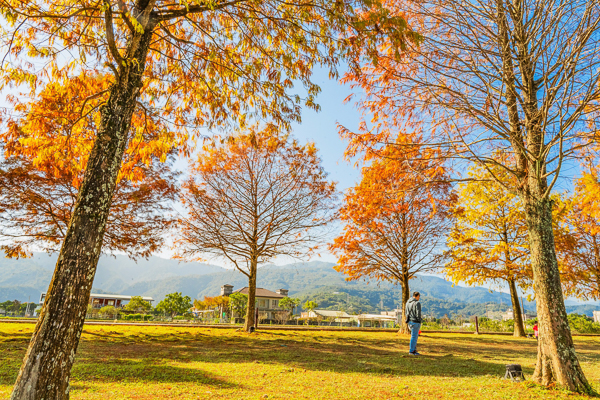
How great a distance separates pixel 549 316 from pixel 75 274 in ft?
21.7

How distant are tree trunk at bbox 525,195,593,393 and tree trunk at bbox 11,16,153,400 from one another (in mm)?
6469

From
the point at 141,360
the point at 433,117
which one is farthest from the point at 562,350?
the point at 141,360

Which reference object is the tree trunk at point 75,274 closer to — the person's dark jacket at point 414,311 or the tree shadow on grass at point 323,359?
the tree shadow on grass at point 323,359

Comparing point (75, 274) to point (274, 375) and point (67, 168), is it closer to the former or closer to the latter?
point (274, 375)

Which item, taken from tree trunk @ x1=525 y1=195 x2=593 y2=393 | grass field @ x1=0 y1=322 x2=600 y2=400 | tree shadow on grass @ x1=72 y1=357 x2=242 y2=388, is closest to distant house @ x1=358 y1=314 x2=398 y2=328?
grass field @ x1=0 y1=322 x2=600 y2=400

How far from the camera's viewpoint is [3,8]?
3.60m

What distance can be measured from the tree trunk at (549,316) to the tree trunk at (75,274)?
647 cm

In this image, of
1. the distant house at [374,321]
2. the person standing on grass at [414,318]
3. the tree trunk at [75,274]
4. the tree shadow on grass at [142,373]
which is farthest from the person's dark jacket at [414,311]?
the distant house at [374,321]

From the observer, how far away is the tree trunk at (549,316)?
4.79m

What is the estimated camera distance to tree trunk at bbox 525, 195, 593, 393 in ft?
15.7

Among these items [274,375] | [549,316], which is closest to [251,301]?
[274,375]

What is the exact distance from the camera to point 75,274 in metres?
3.35

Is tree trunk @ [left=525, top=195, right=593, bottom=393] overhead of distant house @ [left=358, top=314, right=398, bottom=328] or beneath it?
overhead

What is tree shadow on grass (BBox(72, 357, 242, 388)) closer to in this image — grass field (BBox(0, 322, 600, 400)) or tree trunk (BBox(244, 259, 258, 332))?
grass field (BBox(0, 322, 600, 400))
